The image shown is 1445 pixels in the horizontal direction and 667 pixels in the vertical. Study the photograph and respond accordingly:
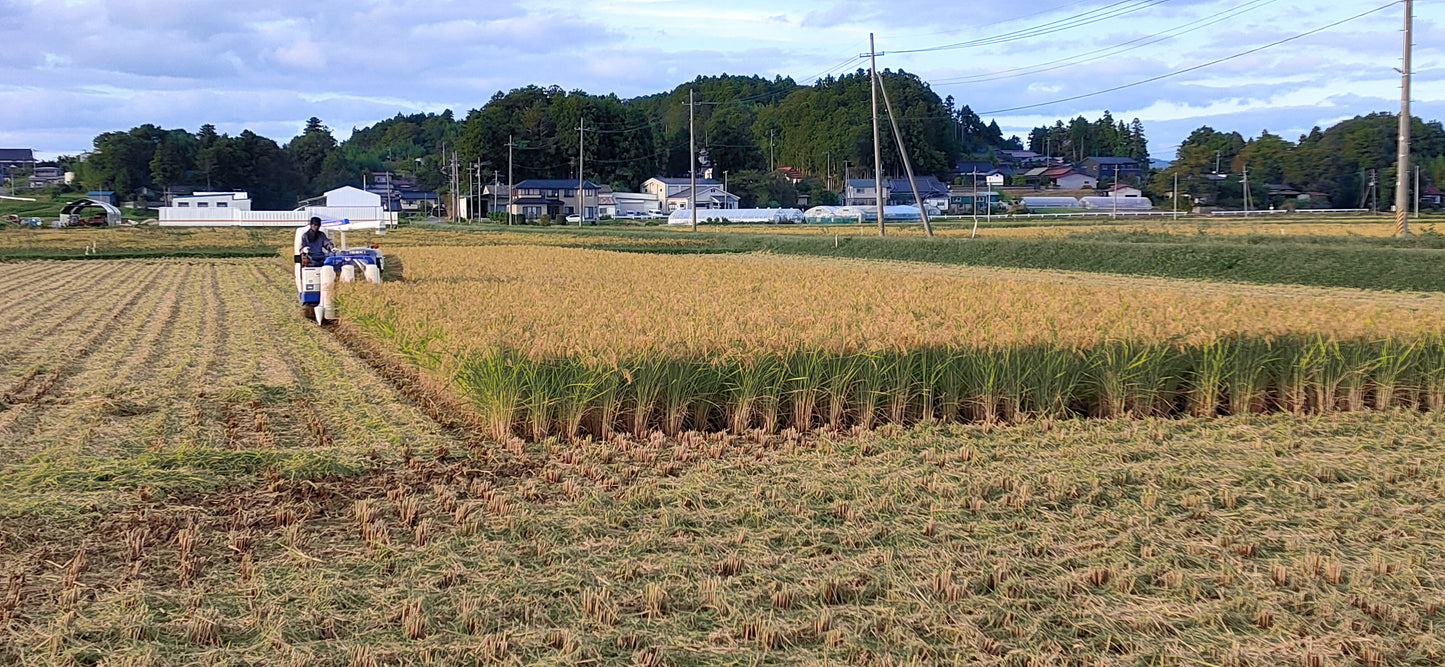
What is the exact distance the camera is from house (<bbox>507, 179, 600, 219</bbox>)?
95.5 metres

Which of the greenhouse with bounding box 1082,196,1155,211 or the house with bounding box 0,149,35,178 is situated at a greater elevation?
the house with bounding box 0,149,35,178

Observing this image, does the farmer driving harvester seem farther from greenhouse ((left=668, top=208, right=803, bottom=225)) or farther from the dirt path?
greenhouse ((left=668, top=208, right=803, bottom=225))

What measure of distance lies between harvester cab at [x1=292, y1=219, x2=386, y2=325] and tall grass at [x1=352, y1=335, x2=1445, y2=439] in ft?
23.9

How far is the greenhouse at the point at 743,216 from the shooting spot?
3076 inches

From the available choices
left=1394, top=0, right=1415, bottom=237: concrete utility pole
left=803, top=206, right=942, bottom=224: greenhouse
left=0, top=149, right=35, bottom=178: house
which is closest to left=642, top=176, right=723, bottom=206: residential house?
left=803, top=206, right=942, bottom=224: greenhouse

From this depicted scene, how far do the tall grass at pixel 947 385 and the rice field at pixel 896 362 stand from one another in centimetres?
1

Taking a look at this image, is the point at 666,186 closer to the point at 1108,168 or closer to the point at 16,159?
the point at 1108,168

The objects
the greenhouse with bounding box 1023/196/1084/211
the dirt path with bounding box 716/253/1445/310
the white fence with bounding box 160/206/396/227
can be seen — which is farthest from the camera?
the greenhouse with bounding box 1023/196/1084/211

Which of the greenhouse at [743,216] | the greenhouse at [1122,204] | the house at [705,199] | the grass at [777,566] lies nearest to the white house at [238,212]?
the greenhouse at [743,216]

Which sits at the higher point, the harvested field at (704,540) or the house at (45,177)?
the house at (45,177)

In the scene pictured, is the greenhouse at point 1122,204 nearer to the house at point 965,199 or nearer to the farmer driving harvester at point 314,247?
the house at point 965,199

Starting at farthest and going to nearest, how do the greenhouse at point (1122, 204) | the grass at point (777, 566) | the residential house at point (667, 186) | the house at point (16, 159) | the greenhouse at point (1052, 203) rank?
1. the house at point (16, 159)
2. the residential house at point (667, 186)
3. the greenhouse at point (1052, 203)
4. the greenhouse at point (1122, 204)
5. the grass at point (777, 566)

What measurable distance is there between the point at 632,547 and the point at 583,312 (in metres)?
6.11

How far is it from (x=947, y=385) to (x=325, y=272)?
8888 mm
